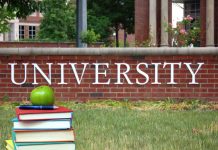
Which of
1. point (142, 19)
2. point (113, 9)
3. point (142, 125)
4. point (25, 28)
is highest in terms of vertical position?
point (113, 9)

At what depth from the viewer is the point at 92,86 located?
409 inches

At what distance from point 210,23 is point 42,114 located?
18.6 m

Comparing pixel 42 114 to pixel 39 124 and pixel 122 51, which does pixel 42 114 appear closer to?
pixel 39 124

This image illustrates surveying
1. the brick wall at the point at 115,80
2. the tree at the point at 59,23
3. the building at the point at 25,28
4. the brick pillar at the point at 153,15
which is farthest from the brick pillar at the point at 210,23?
the building at the point at 25,28

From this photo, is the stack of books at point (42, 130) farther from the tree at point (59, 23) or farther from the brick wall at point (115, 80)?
the tree at point (59, 23)

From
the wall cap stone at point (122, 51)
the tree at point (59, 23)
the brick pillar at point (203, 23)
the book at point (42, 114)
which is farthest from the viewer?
the tree at point (59, 23)

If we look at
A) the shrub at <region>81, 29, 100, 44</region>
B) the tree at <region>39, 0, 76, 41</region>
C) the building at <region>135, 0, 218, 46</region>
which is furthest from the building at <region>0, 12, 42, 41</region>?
the shrub at <region>81, 29, 100, 44</region>

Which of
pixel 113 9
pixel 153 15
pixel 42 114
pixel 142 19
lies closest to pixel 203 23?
pixel 153 15

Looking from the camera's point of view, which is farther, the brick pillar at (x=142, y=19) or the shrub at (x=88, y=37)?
the brick pillar at (x=142, y=19)

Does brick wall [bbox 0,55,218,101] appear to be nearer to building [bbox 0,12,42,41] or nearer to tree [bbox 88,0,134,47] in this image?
tree [bbox 88,0,134,47]

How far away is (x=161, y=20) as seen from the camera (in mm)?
22766

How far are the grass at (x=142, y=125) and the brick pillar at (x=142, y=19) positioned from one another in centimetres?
1355

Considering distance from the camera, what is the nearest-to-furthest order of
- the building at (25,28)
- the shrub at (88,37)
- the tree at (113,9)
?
the shrub at (88,37) → the tree at (113,9) → the building at (25,28)

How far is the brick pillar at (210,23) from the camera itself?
21516mm
